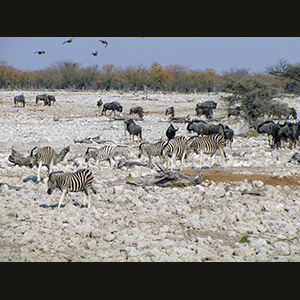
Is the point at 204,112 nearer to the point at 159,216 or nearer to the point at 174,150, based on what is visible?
the point at 174,150

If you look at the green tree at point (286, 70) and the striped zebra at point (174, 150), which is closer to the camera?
the striped zebra at point (174, 150)

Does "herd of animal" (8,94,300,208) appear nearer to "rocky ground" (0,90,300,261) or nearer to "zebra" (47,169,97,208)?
"zebra" (47,169,97,208)

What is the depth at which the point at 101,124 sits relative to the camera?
27.3 m

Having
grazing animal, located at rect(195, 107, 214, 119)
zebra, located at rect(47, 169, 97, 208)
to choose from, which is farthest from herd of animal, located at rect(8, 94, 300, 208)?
grazing animal, located at rect(195, 107, 214, 119)

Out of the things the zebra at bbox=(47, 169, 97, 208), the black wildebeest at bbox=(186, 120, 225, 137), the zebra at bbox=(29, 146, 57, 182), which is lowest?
the zebra at bbox=(47, 169, 97, 208)

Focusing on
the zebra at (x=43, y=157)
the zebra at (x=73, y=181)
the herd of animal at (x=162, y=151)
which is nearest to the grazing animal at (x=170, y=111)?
the herd of animal at (x=162, y=151)

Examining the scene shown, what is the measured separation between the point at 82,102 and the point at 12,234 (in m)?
31.5

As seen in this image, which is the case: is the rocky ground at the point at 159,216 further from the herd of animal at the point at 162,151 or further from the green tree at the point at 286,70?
the green tree at the point at 286,70

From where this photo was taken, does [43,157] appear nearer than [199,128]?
Yes

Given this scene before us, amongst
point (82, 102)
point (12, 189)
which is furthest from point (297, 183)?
point (82, 102)

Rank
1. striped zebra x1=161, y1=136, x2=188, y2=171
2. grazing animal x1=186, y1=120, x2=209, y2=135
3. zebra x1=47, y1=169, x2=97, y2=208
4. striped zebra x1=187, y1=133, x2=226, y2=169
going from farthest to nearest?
grazing animal x1=186, y1=120, x2=209, y2=135
striped zebra x1=187, y1=133, x2=226, y2=169
striped zebra x1=161, y1=136, x2=188, y2=171
zebra x1=47, y1=169, x2=97, y2=208

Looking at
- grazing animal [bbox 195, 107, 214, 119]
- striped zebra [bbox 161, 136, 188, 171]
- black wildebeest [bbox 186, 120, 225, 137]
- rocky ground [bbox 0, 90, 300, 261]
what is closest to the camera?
rocky ground [bbox 0, 90, 300, 261]

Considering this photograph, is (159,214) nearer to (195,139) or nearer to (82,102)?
(195,139)

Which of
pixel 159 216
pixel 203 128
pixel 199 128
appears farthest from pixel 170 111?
pixel 159 216
